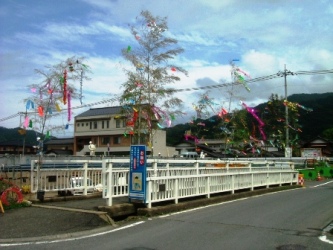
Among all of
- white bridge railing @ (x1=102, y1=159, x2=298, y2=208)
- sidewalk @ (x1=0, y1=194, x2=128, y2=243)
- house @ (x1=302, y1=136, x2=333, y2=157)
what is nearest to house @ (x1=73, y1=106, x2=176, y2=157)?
house @ (x1=302, y1=136, x2=333, y2=157)

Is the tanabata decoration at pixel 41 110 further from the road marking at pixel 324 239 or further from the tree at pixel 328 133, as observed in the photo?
the tree at pixel 328 133

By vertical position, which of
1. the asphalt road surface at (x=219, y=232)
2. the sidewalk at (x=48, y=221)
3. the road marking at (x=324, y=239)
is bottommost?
the road marking at (x=324, y=239)

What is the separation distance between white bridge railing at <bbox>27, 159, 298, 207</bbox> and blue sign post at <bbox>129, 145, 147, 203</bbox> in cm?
19

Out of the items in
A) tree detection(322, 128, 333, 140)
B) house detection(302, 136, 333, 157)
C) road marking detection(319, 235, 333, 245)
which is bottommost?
road marking detection(319, 235, 333, 245)

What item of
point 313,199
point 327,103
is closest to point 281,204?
point 313,199

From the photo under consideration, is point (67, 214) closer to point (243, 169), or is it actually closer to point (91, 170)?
point (91, 170)

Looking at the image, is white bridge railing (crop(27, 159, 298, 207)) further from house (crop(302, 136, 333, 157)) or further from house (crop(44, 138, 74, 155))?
house (crop(44, 138, 74, 155))

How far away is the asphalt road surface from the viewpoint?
692cm

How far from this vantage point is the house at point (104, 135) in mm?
60406

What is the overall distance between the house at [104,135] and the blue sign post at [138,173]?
1847 inches

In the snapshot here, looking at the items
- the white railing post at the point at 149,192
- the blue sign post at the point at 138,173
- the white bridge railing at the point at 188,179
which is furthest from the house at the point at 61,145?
the white railing post at the point at 149,192

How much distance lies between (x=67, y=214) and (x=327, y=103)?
73455 mm

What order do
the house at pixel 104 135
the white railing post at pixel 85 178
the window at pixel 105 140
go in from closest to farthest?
the white railing post at pixel 85 178 < the house at pixel 104 135 < the window at pixel 105 140

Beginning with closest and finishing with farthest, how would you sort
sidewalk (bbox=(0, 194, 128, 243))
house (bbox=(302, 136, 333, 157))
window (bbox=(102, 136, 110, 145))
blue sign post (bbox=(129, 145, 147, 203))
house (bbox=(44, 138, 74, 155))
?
sidewalk (bbox=(0, 194, 128, 243))
blue sign post (bbox=(129, 145, 147, 203))
house (bbox=(302, 136, 333, 157))
window (bbox=(102, 136, 110, 145))
house (bbox=(44, 138, 74, 155))
